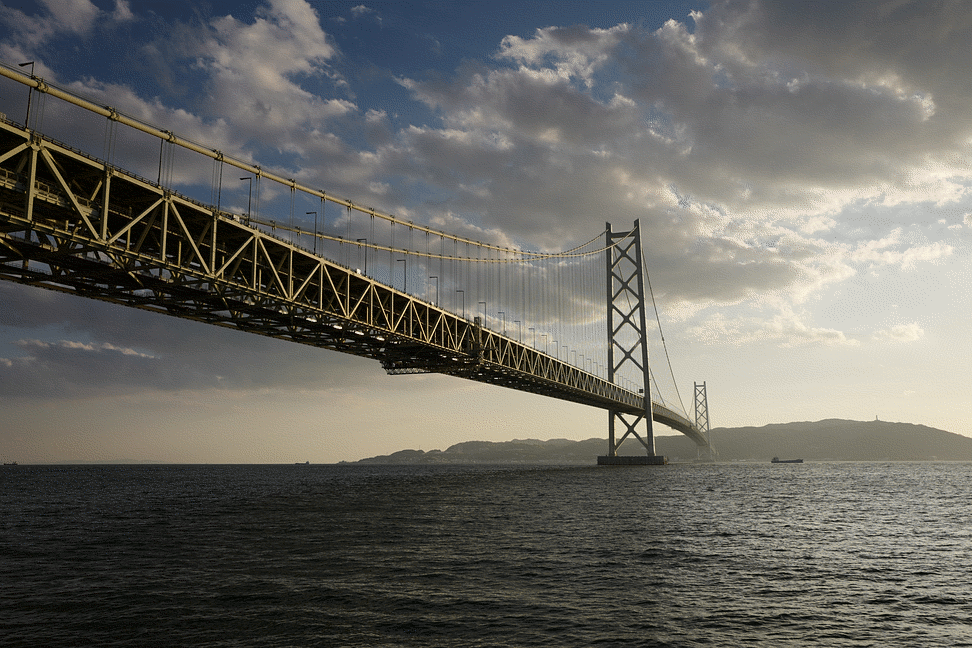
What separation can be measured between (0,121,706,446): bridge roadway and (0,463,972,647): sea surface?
10326 millimetres

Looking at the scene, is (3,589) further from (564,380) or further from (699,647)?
(564,380)

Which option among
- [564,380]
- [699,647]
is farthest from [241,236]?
[564,380]

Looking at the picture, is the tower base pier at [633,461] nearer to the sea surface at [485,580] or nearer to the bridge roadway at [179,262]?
the bridge roadway at [179,262]

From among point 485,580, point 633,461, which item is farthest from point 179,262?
point 633,461

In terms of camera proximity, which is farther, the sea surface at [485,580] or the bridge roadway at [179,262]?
the bridge roadway at [179,262]

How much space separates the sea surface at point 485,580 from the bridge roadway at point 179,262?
33.9 feet

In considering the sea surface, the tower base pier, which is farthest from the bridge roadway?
the tower base pier

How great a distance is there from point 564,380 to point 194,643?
6648 centimetres

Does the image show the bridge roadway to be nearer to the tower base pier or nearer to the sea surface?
the sea surface

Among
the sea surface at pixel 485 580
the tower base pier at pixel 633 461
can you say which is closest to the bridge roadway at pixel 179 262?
the sea surface at pixel 485 580

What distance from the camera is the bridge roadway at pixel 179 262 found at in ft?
78.1

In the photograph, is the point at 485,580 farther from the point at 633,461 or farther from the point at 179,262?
the point at 633,461

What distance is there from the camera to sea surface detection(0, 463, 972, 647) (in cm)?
1116

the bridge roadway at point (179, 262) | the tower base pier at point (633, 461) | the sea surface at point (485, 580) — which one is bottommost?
the tower base pier at point (633, 461)
